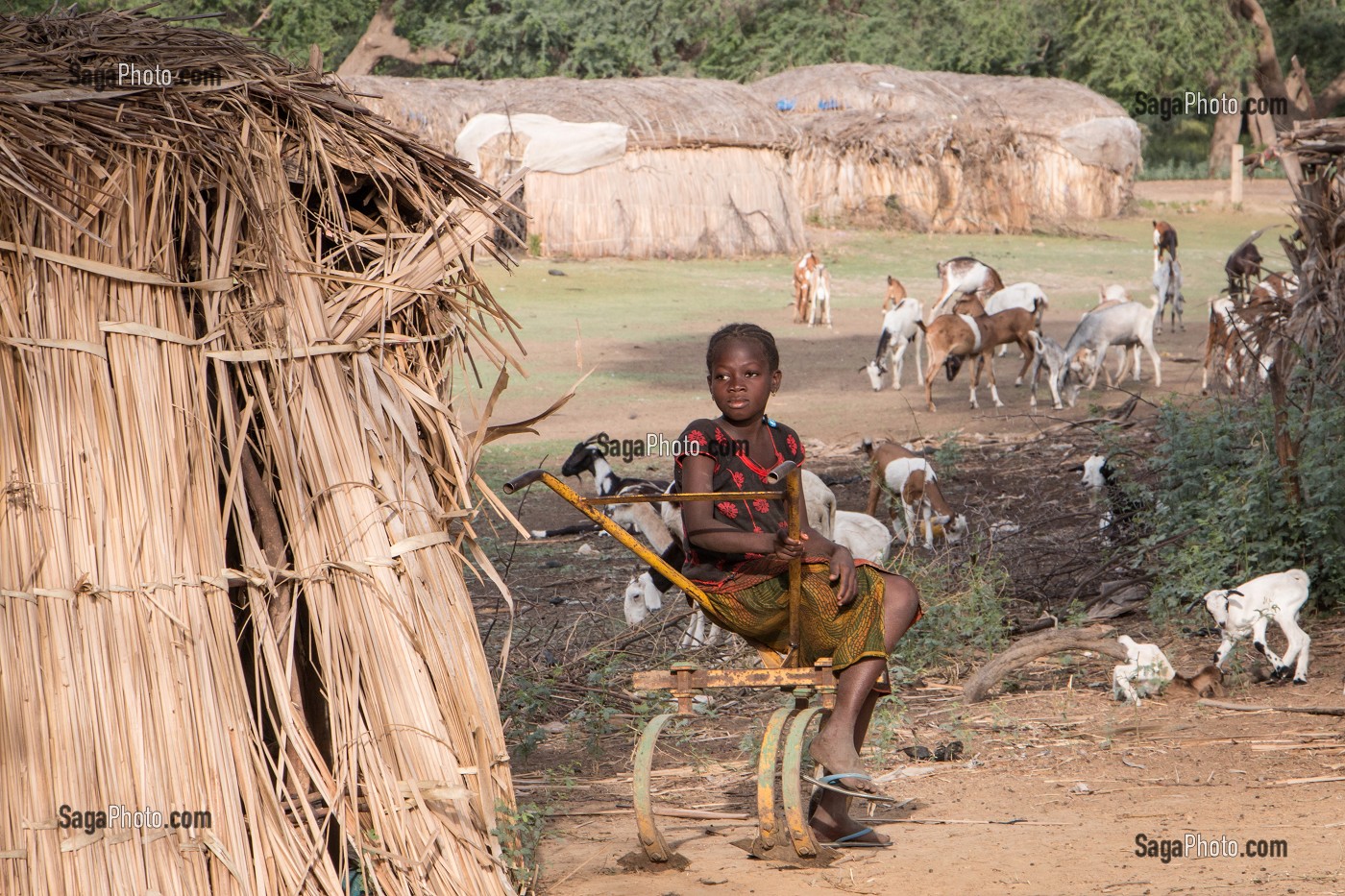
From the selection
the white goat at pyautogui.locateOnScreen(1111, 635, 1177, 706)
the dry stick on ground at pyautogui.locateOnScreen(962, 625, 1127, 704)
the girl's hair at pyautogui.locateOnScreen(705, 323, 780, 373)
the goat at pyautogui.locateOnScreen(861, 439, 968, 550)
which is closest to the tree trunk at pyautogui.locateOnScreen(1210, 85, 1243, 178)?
the goat at pyautogui.locateOnScreen(861, 439, 968, 550)

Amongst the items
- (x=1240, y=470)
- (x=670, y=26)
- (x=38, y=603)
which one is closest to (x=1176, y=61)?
(x=670, y=26)

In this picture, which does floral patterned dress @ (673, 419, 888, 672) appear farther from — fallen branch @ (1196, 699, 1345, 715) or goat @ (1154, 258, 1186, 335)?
goat @ (1154, 258, 1186, 335)

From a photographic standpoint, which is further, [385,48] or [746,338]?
[385,48]

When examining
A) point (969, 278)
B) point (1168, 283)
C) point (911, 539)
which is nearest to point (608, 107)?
point (969, 278)

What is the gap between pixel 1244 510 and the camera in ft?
21.6

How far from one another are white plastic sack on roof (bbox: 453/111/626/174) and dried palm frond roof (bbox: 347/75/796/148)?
11.2 inches

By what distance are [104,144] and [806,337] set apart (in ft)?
53.0

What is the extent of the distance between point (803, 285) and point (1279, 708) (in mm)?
15128

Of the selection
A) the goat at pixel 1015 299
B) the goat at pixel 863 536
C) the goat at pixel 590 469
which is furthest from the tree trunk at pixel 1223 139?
the goat at pixel 863 536

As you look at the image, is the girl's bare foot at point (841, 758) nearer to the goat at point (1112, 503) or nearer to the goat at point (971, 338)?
the goat at point (1112, 503)

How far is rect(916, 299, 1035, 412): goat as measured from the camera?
1437 cm

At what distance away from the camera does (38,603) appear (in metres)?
2.92

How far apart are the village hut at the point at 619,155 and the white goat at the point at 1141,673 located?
69.0 ft

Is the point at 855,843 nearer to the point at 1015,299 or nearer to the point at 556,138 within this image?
the point at 1015,299
